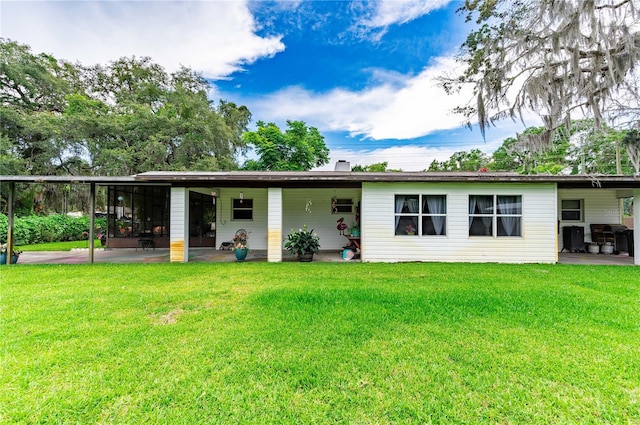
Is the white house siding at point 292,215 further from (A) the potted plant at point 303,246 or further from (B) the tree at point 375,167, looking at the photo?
(B) the tree at point 375,167

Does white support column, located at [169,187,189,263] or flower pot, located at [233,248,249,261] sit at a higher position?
white support column, located at [169,187,189,263]

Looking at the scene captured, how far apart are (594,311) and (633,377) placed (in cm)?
199

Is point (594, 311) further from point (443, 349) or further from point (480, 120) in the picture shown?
point (480, 120)

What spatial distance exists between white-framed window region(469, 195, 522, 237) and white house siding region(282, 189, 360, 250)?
4.35 m

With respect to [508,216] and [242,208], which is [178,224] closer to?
[242,208]

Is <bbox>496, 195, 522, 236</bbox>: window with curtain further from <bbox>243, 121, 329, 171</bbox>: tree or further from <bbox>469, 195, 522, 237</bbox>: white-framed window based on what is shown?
<bbox>243, 121, 329, 171</bbox>: tree

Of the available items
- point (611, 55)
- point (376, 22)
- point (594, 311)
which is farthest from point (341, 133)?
point (594, 311)

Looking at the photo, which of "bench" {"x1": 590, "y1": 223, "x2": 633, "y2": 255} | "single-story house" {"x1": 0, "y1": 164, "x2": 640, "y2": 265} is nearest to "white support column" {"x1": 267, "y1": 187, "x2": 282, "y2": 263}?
"single-story house" {"x1": 0, "y1": 164, "x2": 640, "y2": 265}

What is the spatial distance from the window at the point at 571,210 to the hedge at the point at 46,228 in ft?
70.6

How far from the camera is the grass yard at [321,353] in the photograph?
2109 millimetres

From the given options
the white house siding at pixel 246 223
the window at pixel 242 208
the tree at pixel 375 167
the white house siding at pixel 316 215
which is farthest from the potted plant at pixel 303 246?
the tree at pixel 375 167

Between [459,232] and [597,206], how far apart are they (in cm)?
665

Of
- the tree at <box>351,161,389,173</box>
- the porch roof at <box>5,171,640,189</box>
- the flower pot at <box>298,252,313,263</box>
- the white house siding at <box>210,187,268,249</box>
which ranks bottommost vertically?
the flower pot at <box>298,252,313,263</box>

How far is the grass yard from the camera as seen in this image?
2.11m
